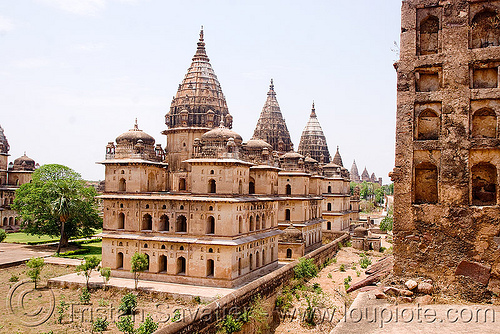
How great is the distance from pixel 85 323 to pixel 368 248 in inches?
1219

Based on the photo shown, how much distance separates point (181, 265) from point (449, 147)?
1901 centimetres

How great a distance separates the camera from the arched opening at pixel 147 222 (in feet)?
88.6

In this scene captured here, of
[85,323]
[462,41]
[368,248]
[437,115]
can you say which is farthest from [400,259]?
[368,248]

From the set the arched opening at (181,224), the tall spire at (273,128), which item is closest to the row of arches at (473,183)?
the arched opening at (181,224)

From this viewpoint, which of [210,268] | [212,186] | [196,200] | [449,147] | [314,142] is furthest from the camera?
[314,142]

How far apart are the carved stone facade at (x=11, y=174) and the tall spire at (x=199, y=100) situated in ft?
111

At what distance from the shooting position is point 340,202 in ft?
168

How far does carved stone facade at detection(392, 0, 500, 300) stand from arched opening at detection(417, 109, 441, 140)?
0.08 feet

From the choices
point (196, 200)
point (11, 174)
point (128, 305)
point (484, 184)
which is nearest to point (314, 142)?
point (196, 200)

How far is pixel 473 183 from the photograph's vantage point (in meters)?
10.7

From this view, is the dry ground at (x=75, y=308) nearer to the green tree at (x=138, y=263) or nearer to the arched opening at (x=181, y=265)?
the green tree at (x=138, y=263)

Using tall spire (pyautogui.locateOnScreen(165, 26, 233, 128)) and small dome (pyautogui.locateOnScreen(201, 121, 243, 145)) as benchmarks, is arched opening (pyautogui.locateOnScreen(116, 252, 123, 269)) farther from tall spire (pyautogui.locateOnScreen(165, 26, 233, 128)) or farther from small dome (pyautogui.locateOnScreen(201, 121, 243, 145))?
tall spire (pyautogui.locateOnScreen(165, 26, 233, 128))

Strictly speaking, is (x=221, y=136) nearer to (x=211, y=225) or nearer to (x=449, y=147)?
(x=211, y=225)

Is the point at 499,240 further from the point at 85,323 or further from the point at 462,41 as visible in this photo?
the point at 85,323
